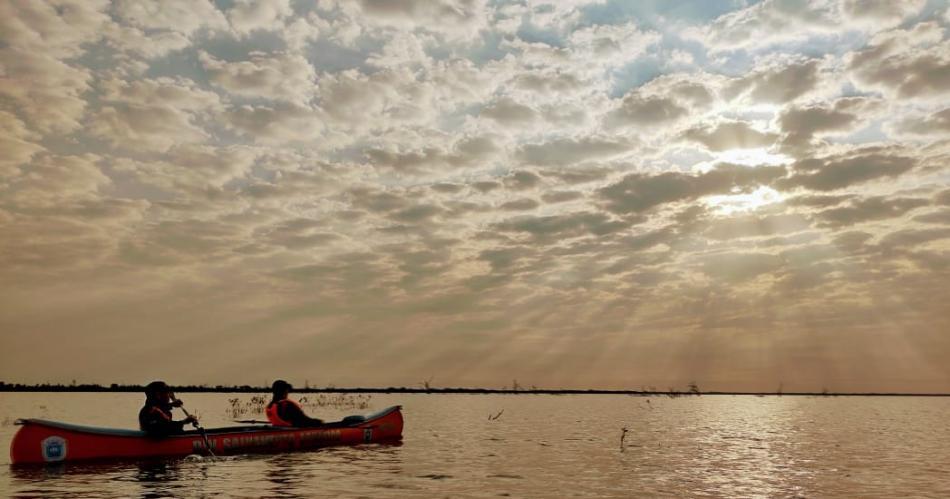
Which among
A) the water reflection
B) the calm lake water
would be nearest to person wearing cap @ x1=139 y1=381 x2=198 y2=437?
the calm lake water

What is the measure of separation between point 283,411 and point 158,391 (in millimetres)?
5766

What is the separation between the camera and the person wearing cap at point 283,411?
90.1 feet

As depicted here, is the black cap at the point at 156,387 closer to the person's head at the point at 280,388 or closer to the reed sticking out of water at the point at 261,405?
the person's head at the point at 280,388

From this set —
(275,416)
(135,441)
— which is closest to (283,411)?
(275,416)

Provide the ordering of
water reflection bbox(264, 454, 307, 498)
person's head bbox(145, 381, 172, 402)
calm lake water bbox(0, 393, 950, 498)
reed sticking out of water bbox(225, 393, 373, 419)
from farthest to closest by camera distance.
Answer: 1. reed sticking out of water bbox(225, 393, 373, 419)
2. person's head bbox(145, 381, 172, 402)
3. calm lake water bbox(0, 393, 950, 498)
4. water reflection bbox(264, 454, 307, 498)

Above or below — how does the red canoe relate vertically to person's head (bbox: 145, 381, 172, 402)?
below

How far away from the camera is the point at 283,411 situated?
2789cm

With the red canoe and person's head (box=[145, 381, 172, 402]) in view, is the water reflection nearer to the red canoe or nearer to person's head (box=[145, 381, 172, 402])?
the red canoe

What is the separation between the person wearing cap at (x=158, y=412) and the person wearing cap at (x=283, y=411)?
4518 millimetres

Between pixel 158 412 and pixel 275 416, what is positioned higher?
pixel 158 412

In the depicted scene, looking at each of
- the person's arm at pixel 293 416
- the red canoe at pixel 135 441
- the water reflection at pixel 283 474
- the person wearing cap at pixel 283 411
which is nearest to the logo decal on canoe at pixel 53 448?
the red canoe at pixel 135 441

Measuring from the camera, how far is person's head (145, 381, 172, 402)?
2287 cm

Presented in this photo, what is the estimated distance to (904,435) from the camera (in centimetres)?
4616

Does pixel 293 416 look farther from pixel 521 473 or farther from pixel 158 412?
pixel 521 473
